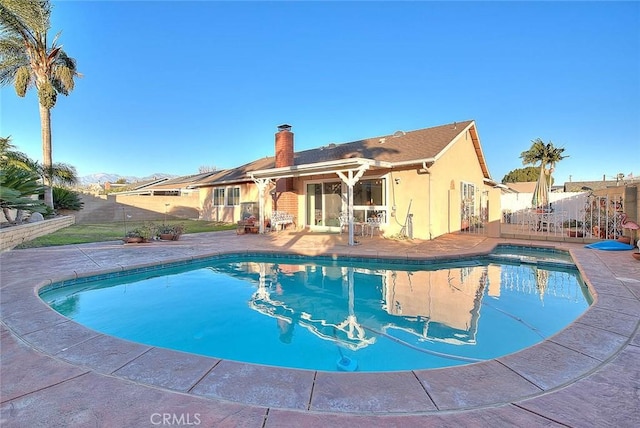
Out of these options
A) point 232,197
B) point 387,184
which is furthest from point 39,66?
point 387,184

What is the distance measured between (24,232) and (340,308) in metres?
12.1

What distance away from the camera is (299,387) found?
2.55 m

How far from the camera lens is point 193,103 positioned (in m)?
19.6

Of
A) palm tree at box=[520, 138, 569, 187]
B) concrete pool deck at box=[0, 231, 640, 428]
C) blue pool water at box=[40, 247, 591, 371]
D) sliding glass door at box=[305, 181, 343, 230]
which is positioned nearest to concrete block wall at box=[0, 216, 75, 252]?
blue pool water at box=[40, 247, 591, 371]

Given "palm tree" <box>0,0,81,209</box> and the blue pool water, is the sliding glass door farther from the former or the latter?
"palm tree" <box>0,0,81,209</box>

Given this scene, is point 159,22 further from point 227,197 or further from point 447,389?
point 447,389

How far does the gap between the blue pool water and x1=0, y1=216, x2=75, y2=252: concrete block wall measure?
5329mm

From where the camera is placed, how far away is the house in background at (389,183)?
1209 cm

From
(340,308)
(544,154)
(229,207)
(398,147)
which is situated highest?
(544,154)

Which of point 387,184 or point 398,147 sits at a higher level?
point 398,147

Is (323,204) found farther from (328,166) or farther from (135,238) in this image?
(135,238)

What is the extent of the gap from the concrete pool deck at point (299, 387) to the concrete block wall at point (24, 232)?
26.5 feet

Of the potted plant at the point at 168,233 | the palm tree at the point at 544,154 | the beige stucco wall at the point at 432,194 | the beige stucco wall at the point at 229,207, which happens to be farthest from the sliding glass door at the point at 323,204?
the palm tree at the point at 544,154

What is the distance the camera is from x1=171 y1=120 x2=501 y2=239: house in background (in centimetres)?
1209
